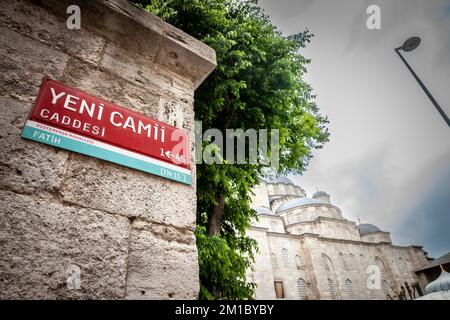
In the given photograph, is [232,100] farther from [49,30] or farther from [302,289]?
[302,289]

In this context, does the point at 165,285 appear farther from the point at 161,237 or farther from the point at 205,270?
the point at 205,270

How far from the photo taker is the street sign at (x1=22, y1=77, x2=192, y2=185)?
137 cm

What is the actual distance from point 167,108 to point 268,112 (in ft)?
11.9

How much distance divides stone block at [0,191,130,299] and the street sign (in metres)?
0.34

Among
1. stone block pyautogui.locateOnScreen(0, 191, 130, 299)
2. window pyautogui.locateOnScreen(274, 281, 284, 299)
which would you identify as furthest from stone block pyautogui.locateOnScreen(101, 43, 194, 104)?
window pyautogui.locateOnScreen(274, 281, 284, 299)

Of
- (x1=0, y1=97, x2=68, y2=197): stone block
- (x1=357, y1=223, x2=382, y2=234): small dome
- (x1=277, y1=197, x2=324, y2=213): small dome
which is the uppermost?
(x1=277, y1=197, x2=324, y2=213): small dome

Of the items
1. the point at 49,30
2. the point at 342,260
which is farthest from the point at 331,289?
the point at 49,30

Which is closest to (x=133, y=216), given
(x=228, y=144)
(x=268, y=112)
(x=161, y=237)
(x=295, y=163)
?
(x=161, y=237)

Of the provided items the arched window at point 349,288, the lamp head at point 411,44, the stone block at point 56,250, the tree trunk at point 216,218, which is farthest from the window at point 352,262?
the stone block at point 56,250

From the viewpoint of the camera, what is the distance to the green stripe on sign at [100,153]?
132cm

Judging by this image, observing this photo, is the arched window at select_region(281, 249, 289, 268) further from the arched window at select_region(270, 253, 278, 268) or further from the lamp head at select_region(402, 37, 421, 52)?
the lamp head at select_region(402, 37, 421, 52)

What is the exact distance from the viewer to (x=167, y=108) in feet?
6.53

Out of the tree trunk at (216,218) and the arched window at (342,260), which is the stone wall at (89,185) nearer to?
the tree trunk at (216,218)

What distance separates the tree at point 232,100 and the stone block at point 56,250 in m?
2.76
